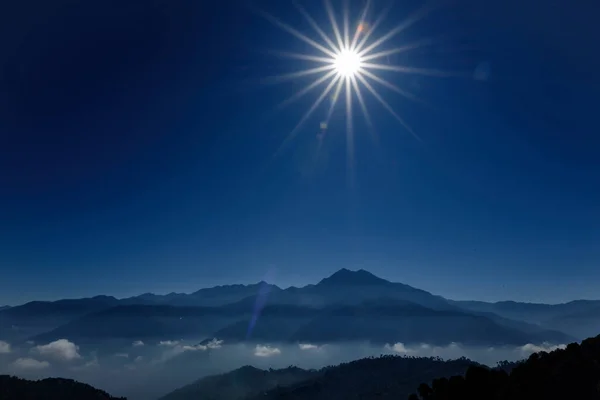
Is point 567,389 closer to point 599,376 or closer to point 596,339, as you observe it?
point 599,376

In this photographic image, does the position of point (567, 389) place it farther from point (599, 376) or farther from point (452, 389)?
point (452, 389)

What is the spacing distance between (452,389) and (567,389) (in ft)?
77.1

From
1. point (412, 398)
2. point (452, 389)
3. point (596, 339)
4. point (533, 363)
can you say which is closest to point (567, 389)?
point (533, 363)

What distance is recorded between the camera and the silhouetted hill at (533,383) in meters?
88.5

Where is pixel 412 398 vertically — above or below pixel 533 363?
below

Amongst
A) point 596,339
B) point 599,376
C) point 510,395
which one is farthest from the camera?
point 596,339

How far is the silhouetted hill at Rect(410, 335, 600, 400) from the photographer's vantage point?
88.5 metres

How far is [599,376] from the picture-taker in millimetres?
94062

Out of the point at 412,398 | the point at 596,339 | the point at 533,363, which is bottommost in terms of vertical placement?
the point at 412,398

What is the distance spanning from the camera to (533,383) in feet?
295

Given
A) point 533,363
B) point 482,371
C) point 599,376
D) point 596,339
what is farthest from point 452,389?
point 596,339

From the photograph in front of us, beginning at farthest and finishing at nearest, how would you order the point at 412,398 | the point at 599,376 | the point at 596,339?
the point at 596,339
the point at 412,398
the point at 599,376

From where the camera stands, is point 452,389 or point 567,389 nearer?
point 567,389

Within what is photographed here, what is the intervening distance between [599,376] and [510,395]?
24.3 meters
